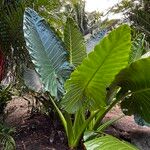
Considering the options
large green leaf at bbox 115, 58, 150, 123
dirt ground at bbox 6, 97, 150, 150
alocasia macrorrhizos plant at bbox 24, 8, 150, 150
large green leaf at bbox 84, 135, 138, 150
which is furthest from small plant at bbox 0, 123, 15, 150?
large green leaf at bbox 115, 58, 150, 123

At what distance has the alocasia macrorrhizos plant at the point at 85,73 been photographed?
11.1 ft

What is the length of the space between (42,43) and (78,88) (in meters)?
0.65

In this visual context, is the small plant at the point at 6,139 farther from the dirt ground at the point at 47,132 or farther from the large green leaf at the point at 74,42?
the large green leaf at the point at 74,42

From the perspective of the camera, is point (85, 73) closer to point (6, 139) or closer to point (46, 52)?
point (46, 52)

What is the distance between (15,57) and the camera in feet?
15.8

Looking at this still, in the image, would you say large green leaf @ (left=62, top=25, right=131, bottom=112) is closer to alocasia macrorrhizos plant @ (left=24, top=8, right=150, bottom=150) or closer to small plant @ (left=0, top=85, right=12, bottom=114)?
alocasia macrorrhizos plant @ (left=24, top=8, right=150, bottom=150)

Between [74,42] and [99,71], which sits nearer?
[99,71]

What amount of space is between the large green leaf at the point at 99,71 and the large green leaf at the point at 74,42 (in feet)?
2.37

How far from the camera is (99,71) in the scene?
3.59 metres

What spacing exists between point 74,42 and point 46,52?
0.56 metres

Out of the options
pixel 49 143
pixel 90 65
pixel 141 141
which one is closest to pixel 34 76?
pixel 49 143

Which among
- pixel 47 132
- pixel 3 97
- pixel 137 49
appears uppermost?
pixel 137 49

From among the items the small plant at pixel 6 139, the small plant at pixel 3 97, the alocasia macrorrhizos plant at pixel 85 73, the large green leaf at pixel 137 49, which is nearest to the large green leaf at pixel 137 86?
the alocasia macrorrhizos plant at pixel 85 73

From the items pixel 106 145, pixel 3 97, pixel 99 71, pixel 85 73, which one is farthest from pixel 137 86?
pixel 3 97
